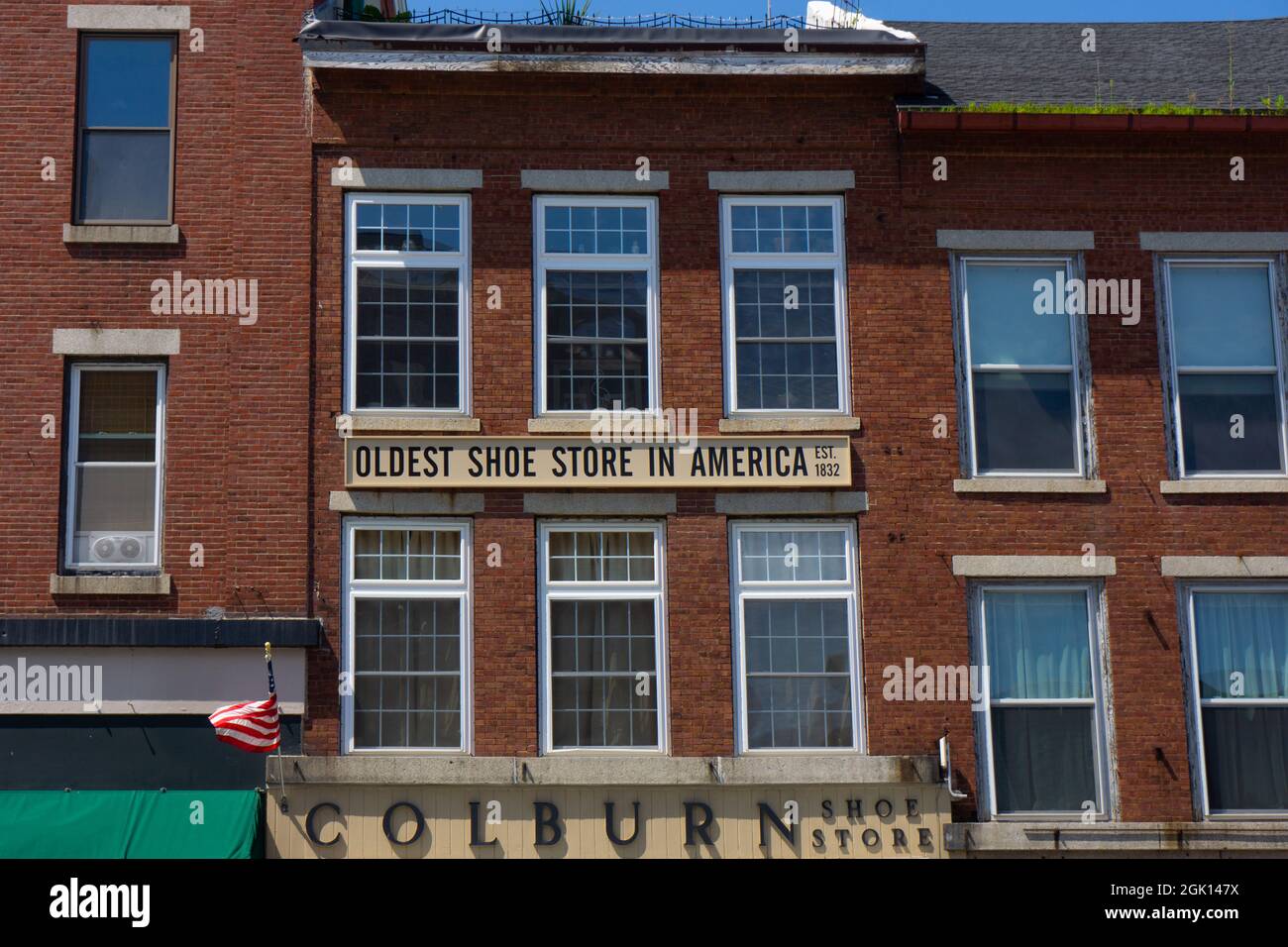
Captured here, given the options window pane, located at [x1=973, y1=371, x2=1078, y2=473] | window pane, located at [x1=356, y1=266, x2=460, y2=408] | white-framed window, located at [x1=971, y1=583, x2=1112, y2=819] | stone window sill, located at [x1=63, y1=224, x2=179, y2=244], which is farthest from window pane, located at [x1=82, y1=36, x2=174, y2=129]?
white-framed window, located at [x1=971, y1=583, x2=1112, y2=819]

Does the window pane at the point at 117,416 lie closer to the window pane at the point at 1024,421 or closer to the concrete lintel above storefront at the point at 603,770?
the concrete lintel above storefront at the point at 603,770

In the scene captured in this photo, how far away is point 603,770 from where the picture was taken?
15047 mm

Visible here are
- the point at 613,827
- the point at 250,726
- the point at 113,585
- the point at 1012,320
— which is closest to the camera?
the point at 250,726

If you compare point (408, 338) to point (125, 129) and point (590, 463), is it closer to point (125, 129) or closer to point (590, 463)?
point (590, 463)

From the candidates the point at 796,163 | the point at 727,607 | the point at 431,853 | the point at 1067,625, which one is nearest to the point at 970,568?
the point at 1067,625

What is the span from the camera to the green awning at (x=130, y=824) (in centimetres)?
1423

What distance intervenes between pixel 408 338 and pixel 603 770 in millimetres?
4845

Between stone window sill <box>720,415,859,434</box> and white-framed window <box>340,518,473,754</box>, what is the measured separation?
2.90m

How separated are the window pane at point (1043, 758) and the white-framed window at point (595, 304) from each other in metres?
4.93

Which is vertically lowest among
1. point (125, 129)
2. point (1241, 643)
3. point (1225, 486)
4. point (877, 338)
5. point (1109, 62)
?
point (1241, 643)

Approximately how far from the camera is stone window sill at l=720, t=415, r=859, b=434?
15.8 meters

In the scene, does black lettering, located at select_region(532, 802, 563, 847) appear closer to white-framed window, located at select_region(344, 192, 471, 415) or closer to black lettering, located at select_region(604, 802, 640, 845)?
black lettering, located at select_region(604, 802, 640, 845)

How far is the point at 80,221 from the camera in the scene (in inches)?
639

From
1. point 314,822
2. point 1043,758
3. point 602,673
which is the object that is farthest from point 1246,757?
point 314,822
